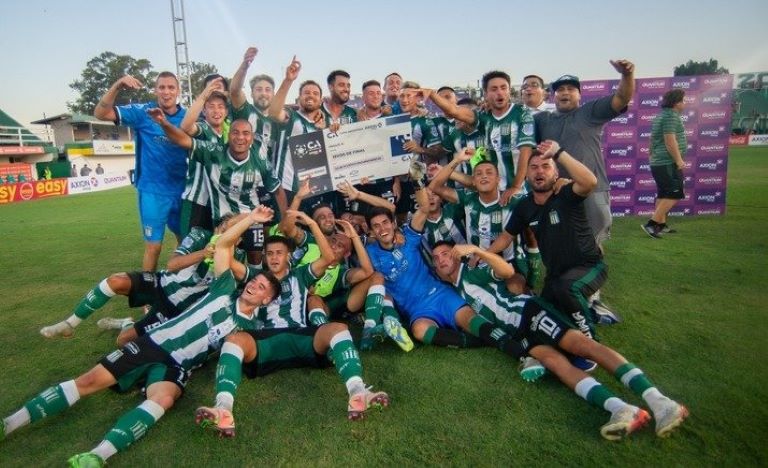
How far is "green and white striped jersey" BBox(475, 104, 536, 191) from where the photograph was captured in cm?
A: 482

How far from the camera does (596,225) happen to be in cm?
487

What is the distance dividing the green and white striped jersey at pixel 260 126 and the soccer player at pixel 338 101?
29.8 inches

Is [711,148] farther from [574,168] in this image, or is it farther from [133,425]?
[133,425]

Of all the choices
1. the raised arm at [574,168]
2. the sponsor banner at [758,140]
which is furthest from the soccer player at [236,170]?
the sponsor banner at [758,140]

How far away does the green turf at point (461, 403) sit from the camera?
8.59ft

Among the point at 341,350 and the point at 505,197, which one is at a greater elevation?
the point at 505,197

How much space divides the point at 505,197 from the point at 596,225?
1.04m

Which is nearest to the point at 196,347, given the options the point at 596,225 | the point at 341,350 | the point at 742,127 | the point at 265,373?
the point at 265,373

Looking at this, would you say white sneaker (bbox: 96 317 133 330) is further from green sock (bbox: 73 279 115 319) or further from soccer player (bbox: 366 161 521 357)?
soccer player (bbox: 366 161 521 357)

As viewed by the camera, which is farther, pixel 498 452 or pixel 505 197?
pixel 505 197

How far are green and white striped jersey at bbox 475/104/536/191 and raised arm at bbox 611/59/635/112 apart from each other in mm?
795

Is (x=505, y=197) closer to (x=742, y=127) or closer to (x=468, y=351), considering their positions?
(x=468, y=351)

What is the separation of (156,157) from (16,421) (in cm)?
299

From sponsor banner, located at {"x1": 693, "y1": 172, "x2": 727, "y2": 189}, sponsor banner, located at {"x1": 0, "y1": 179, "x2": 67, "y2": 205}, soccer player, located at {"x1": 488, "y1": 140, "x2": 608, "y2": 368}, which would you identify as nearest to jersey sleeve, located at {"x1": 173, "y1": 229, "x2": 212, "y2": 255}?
soccer player, located at {"x1": 488, "y1": 140, "x2": 608, "y2": 368}
